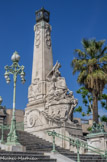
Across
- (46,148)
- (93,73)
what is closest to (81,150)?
(46,148)

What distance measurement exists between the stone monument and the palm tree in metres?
1.47

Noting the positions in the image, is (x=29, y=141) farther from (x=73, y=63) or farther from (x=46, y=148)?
(x=73, y=63)

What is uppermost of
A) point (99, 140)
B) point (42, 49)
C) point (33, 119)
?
point (42, 49)

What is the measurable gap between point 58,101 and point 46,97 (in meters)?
1.55

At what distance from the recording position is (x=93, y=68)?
20375mm

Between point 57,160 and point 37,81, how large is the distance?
439 inches

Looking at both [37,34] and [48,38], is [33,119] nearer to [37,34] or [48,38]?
[48,38]

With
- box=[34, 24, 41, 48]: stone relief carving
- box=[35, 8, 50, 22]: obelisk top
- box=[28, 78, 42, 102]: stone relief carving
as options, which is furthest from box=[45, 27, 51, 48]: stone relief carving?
box=[28, 78, 42, 102]: stone relief carving

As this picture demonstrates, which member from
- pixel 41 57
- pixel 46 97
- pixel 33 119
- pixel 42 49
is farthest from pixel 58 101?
pixel 42 49

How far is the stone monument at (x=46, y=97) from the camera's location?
61.1ft

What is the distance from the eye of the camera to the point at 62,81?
20.5 metres

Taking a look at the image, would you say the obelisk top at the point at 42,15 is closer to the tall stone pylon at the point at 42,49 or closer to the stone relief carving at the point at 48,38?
the tall stone pylon at the point at 42,49

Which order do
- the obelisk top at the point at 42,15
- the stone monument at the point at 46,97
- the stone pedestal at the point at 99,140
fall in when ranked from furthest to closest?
the obelisk top at the point at 42,15 → the stone monument at the point at 46,97 → the stone pedestal at the point at 99,140

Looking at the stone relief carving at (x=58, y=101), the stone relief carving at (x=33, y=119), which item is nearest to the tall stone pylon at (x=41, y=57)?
the stone relief carving at (x=58, y=101)
